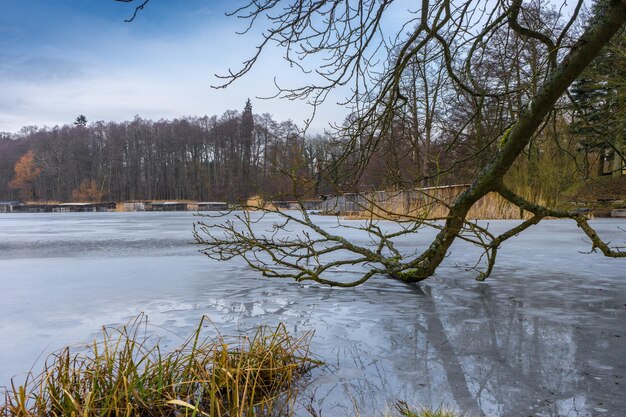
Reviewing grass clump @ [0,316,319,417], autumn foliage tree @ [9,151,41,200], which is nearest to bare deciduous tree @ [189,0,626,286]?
grass clump @ [0,316,319,417]

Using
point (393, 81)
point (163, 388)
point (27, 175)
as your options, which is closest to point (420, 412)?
point (163, 388)

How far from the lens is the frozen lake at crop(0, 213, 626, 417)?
5.36ft

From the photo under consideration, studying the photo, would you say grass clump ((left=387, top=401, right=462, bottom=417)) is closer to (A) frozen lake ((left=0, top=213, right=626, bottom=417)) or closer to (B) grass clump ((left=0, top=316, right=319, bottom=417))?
(A) frozen lake ((left=0, top=213, right=626, bottom=417))

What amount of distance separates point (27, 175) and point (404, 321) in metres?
63.1

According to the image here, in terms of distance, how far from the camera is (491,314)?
9.23ft

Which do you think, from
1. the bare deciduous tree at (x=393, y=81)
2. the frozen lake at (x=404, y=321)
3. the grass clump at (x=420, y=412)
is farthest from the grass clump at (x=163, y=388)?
the bare deciduous tree at (x=393, y=81)

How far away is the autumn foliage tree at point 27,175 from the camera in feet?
181

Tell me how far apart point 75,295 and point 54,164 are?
61341mm

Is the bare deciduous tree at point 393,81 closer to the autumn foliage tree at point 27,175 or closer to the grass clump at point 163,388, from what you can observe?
the grass clump at point 163,388

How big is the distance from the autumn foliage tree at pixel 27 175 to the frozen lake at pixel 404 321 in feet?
193

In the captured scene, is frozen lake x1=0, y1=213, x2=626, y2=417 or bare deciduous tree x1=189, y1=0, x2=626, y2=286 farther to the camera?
bare deciduous tree x1=189, y1=0, x2=626, y2=286

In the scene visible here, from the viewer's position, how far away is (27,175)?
55.1 meters

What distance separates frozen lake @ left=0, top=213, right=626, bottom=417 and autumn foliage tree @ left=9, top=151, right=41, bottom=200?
58.8m

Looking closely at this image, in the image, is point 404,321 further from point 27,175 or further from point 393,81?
point 27,175
